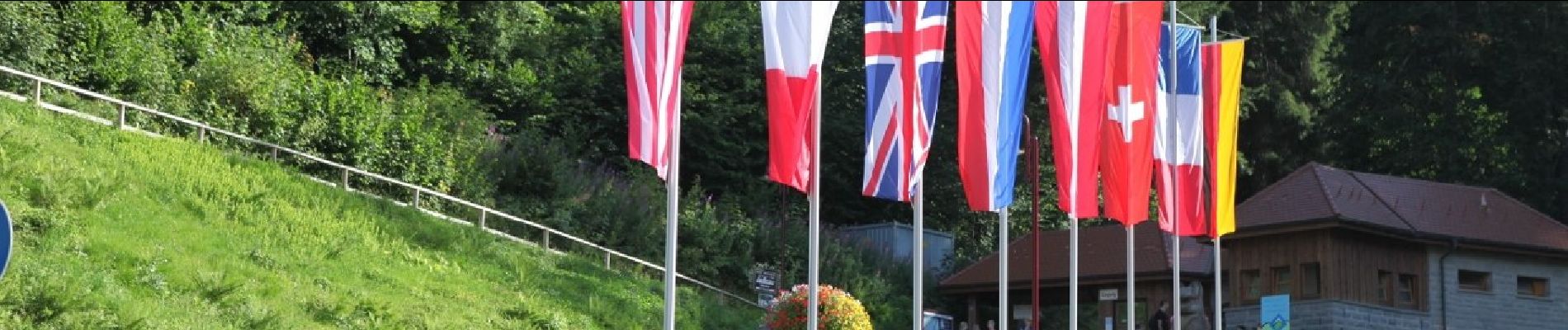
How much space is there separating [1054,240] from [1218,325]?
15459 millimetres

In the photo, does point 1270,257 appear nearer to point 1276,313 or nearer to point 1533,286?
point 1276,313

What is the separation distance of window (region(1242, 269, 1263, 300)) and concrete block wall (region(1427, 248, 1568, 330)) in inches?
122

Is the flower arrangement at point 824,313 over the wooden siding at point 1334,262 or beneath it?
beneath

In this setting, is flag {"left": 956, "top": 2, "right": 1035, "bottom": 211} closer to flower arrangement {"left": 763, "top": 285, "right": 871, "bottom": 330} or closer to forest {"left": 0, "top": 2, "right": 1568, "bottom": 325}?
flower arrangement {"left": 763, "top": 285, "right": 871, "bottom": 330}

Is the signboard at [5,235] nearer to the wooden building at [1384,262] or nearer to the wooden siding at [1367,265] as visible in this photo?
the wooden building at [1384,262]

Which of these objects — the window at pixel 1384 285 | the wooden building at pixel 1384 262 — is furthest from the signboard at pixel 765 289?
the window at pixel 1384 285

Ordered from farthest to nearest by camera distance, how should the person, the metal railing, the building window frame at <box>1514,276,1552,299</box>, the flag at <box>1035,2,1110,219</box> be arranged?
the building window frame at <box>1514,276,1552,299</box> → the person → the metal railing → the flag at <box>1035,2,1110,219</box>

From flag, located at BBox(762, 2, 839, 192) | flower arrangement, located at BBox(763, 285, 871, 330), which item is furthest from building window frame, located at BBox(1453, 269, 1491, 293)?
flag, located at BBox(762, 2, 839, 192)

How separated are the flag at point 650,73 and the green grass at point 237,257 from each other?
8.49 metres

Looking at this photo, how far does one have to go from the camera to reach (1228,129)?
1180 inches

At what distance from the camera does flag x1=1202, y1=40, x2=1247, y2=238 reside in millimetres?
29453

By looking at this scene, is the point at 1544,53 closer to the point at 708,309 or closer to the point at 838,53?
the point at 838,53

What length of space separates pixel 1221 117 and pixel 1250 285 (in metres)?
10.3

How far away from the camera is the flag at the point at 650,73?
18.8 metres
